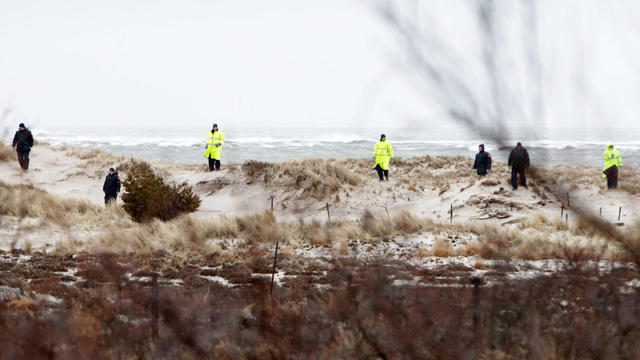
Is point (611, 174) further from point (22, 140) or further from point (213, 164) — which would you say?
point (22, 140)

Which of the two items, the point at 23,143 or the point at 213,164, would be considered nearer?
the point at 23,143

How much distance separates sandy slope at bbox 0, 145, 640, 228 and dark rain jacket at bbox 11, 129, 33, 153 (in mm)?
1366

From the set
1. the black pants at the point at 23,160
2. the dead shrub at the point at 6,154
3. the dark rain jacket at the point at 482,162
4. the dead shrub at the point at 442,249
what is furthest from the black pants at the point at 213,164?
the dead shrub at the point at 442,249

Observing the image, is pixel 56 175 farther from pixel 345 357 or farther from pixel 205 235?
pixel 345 357

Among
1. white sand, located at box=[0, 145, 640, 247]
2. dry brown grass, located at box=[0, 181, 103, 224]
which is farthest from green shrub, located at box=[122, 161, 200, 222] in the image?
white sand, located at box=[0, 145, 640, 247]

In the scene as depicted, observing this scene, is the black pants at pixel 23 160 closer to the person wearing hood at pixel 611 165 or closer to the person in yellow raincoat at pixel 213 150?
the person in yellow raincoat at pixel 213 150

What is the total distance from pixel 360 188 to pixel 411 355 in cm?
1605

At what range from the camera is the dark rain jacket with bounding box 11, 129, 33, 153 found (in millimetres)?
20378

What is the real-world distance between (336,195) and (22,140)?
12492 millimetres

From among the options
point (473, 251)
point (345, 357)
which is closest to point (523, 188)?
point (473, 251)

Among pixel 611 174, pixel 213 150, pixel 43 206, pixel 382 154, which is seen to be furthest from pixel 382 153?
pixel 43 206

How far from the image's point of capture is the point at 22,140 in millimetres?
20688

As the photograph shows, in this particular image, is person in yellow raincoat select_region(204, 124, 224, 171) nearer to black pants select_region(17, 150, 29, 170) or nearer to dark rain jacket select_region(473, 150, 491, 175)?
black pants select_region(17, 150, 29, 170)

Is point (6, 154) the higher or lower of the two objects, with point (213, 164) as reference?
higher
